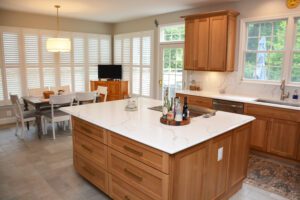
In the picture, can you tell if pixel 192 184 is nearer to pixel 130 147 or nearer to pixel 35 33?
pixel 130 147

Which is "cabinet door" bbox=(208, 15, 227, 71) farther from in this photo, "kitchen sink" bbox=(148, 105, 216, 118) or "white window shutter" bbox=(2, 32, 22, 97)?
"white window shutter" bbox=(2, 32, 22, 97)

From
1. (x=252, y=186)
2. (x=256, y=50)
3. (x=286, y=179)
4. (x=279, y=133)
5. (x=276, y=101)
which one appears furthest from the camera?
(x=256, y=50)

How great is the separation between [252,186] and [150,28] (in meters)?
4.69

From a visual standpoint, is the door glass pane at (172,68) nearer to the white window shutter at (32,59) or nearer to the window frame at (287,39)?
the window frame at (287,39)

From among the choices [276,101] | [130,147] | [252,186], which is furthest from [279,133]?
[130,147]

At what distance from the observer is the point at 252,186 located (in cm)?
302

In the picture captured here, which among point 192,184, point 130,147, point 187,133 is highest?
point 187,133

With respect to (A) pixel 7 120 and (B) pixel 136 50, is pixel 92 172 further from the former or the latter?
(B) pixel 136 50

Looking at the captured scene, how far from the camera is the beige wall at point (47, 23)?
563cm

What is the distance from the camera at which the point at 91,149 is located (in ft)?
9.24

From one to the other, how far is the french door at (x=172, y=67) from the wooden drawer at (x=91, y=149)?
9.66ft

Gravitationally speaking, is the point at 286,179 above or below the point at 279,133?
below

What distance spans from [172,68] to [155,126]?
12.2 feet

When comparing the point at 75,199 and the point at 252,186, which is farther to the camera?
the point at 252,186
